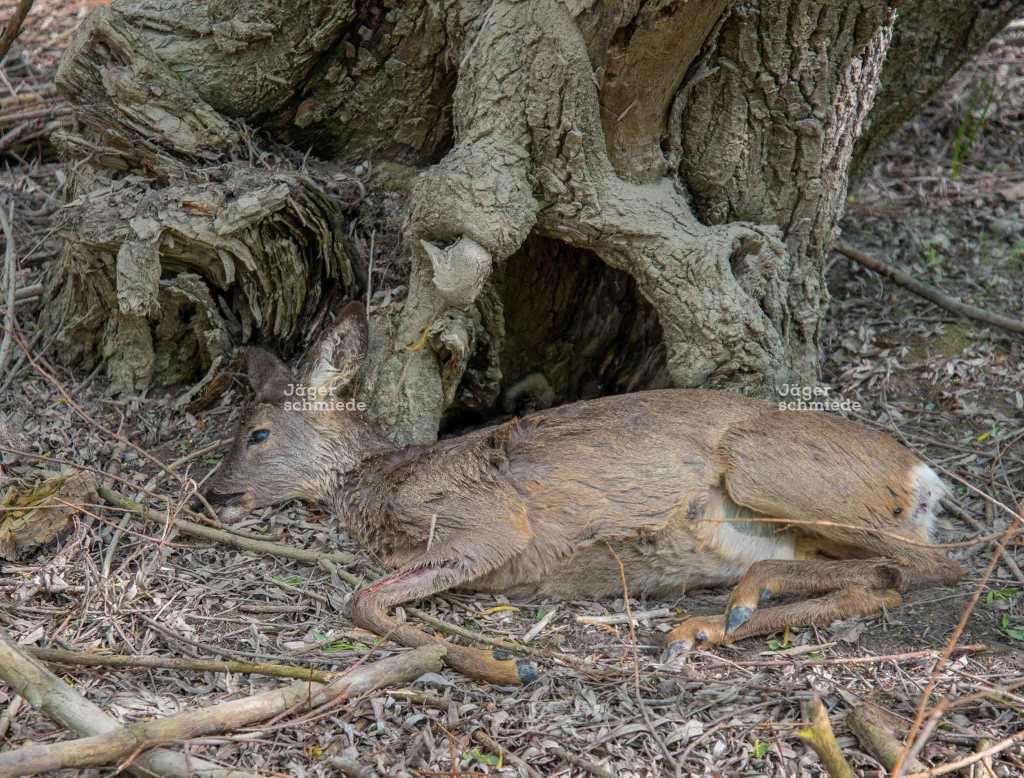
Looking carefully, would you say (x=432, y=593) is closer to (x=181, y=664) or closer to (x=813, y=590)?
(x=181, y=664)

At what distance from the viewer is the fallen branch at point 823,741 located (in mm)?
3428

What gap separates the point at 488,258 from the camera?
197 inches

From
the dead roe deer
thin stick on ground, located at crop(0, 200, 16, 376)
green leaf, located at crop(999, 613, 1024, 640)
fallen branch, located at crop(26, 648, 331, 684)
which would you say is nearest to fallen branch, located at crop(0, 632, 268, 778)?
fallen branch, located at crop(26, 648, 331, 684)

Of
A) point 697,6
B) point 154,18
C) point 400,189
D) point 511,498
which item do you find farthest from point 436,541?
point 154,18

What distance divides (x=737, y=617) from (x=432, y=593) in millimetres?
1347

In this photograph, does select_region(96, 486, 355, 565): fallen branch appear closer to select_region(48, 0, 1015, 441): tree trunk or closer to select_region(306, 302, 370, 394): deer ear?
select_region(48, 0, 1015, 441): tree trunk

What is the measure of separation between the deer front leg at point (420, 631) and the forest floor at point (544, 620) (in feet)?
0.22

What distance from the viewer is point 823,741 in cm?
351

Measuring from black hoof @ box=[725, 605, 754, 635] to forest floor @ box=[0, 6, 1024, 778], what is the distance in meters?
0.09

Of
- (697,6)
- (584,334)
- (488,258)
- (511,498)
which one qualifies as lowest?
(511,498)

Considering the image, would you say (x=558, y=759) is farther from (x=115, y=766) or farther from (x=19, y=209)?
(x=19, y=209)

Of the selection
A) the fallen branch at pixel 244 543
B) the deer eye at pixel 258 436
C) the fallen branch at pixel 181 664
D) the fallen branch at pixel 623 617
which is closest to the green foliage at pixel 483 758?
the fallen branch at pixel 181 664

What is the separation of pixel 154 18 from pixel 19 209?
2.06m

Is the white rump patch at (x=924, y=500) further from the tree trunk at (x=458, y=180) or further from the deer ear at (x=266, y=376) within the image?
the deer ear at (x=266, y=376)
